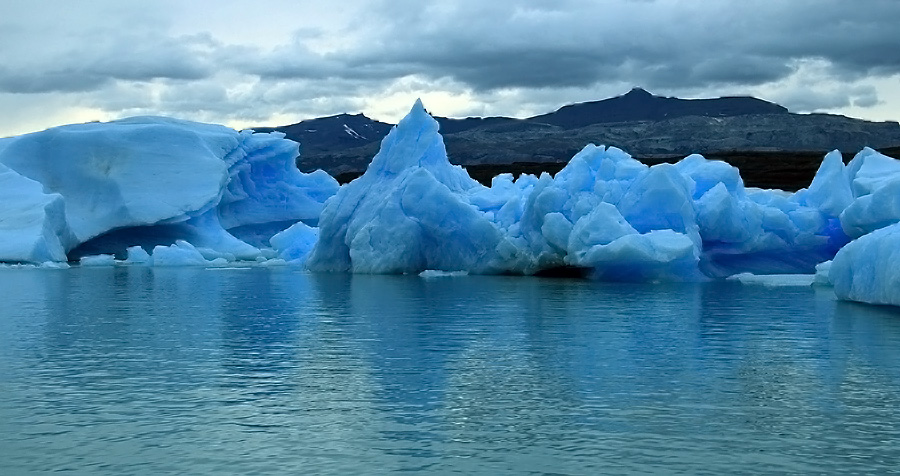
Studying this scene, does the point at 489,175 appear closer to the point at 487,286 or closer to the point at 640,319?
the point at 487,286

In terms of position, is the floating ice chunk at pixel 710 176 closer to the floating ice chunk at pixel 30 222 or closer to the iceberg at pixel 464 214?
the iceberg at pixel 464 214

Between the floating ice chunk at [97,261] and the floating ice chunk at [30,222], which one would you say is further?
the floating ice chunk at [97,261]

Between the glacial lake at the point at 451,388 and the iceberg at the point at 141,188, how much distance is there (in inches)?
603

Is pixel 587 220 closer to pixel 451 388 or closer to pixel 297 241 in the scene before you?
pixel 451 388

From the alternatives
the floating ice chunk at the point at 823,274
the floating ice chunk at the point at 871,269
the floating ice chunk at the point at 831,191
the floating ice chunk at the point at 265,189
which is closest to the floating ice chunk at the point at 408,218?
the floating ice chunk at the point at 823,274

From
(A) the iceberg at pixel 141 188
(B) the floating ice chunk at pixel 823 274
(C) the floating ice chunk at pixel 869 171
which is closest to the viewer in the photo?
(B) the floating ice chunk at pixel 823 274

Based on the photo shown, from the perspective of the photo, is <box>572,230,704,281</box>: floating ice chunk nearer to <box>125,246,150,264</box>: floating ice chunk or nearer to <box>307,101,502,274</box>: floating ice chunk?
<box>307,101,502,274</box>: floating ice chunk

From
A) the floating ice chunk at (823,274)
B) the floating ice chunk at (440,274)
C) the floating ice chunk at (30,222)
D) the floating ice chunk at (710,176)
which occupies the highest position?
the floating ice chunk at (710,176)

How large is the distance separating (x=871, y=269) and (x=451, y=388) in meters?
9.82

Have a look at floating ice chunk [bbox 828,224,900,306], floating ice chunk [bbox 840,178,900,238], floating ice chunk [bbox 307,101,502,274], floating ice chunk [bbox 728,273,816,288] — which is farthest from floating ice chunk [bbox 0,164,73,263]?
floating ice chunk [bbox 828,224,900,306]

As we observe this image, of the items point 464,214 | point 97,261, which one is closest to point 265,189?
point 97,261

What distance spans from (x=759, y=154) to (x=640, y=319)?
71.9 m

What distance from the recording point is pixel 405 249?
2475cm

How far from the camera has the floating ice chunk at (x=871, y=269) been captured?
15680 mm
